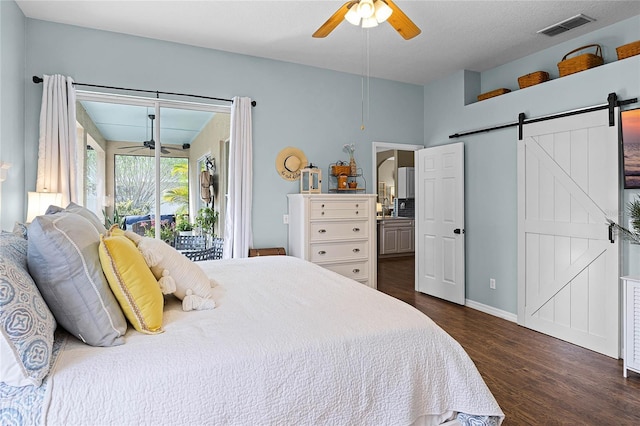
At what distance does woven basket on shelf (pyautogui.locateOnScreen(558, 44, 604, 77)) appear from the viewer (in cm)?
334

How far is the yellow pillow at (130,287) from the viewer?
4.64ft

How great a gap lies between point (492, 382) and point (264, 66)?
12.2ft

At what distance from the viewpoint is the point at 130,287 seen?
1.44m

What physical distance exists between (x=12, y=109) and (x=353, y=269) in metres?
3.37

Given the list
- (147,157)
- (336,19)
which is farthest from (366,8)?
(147,157)

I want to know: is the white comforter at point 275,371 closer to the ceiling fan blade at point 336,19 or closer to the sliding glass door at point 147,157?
the ceiling fan blade at point 336,19

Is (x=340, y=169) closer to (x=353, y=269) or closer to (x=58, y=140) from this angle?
(x=353, y=269)

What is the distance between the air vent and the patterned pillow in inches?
164

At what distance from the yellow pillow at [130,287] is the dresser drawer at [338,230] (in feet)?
8.41

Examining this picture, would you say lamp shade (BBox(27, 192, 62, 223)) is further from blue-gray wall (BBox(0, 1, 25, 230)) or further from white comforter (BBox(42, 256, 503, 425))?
white comforter (BBox(42, 256, 503, 425))

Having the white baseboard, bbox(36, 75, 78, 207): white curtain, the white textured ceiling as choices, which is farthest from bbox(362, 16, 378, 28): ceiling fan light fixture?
the white baseboard

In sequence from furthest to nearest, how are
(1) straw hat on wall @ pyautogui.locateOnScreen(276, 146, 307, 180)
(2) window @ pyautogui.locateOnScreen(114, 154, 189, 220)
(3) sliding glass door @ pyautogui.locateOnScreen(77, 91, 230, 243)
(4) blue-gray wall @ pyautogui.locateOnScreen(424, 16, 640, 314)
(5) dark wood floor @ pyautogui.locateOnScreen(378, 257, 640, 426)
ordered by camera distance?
(1) straw hat on wall @ pyautogui.locateOnScreen(276, 146, 307, 180) < (2) window @ pyautogui.locateOnScreen(114, 154, 189, 220) < (3) sliding glass door @ pyautogui.locateOnScreen(77, 91, 230, 243) < (4) blue-gray wall @ pyautogui.locateOnScreen(424, 16, 640, 314) < (5) dark wood floor @ pyautogui.locateOnScreen(378, 257, 640, 426)

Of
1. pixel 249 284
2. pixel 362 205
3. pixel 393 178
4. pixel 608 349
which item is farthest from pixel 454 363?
pixel 393 178

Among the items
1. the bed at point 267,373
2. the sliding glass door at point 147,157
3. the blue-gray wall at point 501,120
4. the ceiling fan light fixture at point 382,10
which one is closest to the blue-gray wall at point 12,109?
the sliding glass door at point 147,157
